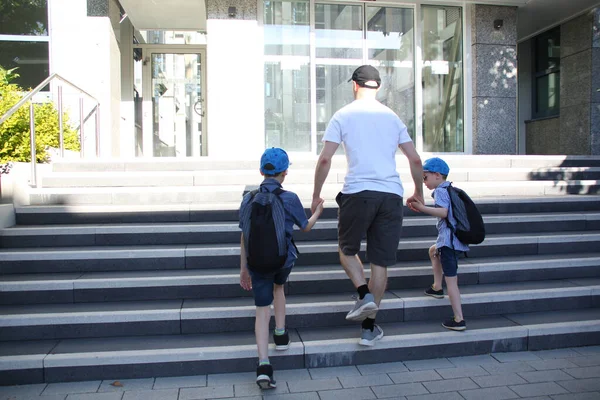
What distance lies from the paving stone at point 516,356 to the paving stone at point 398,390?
845mm

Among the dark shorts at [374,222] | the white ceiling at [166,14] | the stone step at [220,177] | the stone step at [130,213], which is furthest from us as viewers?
the white ceiling at [166,14]

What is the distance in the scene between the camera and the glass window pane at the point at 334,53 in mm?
9711

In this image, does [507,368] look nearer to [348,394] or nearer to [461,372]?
[461,372]

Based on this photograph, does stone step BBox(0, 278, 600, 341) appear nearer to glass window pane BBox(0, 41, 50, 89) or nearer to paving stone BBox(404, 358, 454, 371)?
paving stone BBox(404, 358, 454, 371)

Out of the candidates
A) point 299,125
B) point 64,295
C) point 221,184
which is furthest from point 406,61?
point 64,295

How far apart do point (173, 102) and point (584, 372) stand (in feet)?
33.9

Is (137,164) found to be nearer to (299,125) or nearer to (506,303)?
(299,125)

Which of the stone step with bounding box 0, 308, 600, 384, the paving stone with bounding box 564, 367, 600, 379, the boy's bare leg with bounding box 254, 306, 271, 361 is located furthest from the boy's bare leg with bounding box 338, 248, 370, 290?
the paving stone with bounding box 564, 367, 600, 379

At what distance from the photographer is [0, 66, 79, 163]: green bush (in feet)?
21.2

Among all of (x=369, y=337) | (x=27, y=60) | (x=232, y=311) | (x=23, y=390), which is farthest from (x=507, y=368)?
(x=27, y=60)

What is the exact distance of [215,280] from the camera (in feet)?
15.0

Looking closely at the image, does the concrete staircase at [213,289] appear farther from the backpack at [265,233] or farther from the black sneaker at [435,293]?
the backpack at [265,233]

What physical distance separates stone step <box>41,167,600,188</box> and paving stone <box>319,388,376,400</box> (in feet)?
11.3

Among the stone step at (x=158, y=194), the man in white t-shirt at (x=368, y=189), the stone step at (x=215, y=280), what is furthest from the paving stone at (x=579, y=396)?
the stone step at (x=158, y=194)
